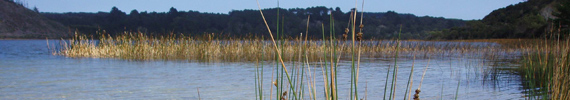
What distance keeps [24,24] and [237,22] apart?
1220 inches

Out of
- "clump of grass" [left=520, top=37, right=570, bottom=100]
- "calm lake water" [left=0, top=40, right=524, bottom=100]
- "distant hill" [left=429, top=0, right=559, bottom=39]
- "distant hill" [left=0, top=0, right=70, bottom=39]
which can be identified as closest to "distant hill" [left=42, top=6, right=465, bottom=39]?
"distant hill" [left=0, top=0, right=70, bottom=39]

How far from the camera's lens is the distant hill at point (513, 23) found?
31783mm

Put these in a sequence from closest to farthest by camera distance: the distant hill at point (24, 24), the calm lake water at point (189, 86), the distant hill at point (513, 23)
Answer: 1. the calm lake water at point (189, 86)
2. the distant hill at point (513, 23)
3. the distant hill at point (24, 24)

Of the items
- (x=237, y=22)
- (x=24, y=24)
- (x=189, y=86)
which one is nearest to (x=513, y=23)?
(x=189, y=86)

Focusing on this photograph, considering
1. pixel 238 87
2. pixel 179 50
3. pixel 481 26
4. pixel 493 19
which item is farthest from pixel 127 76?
pixel 493 19

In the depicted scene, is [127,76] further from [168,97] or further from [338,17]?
[338,17]

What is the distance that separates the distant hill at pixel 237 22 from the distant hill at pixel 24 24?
2.79 meters

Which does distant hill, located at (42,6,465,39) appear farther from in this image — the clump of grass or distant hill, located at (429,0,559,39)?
the clump of grass

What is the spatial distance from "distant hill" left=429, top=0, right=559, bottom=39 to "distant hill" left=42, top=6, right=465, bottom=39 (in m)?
13.8

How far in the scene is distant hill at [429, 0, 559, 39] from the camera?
31783mm

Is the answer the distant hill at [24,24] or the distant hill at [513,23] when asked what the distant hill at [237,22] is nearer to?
the distant hill at [24,24]

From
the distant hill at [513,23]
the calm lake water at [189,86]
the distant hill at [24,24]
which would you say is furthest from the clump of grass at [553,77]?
the distant hill at [24,24]

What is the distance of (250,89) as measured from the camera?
5441mm

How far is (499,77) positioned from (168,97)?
15.0 feet
